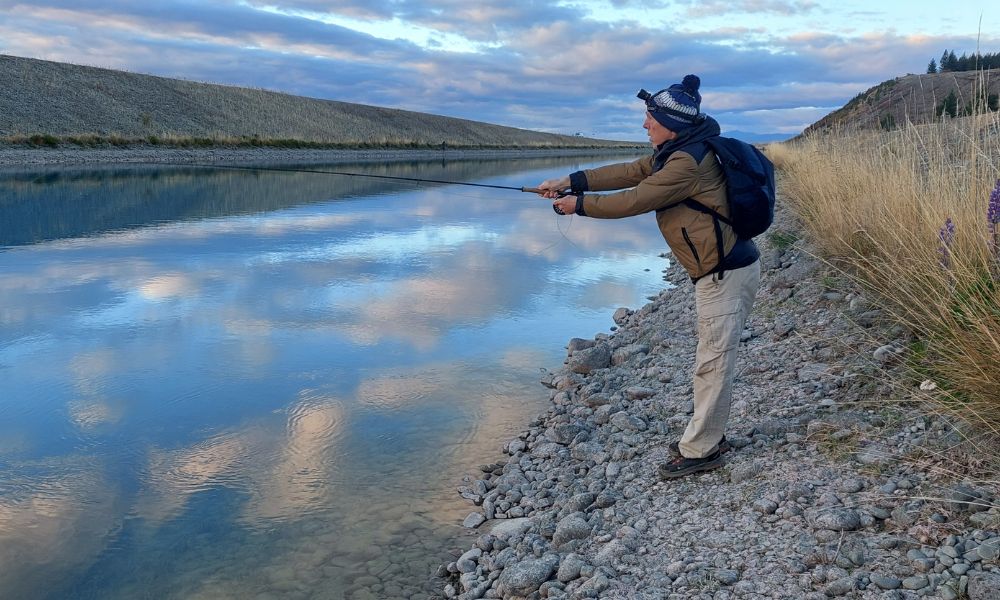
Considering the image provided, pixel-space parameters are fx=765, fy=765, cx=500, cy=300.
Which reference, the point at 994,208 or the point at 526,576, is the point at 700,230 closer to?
the point at 994,208

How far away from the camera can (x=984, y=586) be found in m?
2.60

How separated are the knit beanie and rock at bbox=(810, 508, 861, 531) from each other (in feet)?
6.41

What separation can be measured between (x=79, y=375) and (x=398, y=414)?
3.11 metres

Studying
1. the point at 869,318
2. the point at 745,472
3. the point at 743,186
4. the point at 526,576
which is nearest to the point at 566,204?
the point at 743,186

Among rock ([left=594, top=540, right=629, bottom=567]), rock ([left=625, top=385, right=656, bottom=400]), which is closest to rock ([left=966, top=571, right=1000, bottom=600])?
rock ([left=594, top=540, right=629, bottom=567])

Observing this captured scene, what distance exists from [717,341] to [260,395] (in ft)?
13.8

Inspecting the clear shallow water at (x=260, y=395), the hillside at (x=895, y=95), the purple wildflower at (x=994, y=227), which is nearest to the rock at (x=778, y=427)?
the purple wildflower at (x=994, y=227)

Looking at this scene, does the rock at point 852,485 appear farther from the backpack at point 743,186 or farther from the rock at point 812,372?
the rock at point 812,372

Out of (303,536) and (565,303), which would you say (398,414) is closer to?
(303,536)

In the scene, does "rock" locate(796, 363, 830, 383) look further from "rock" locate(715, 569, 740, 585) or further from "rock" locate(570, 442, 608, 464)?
"rock" locate(715, 569, 740, 585)

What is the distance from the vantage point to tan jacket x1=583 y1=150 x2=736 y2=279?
3762mm

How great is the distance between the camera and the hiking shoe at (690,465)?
161 inches

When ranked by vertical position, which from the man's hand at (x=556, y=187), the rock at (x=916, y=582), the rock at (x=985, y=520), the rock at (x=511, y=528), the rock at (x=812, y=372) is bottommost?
the rock at (x=511, y=528)

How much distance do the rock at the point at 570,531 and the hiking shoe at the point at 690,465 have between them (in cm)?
55
